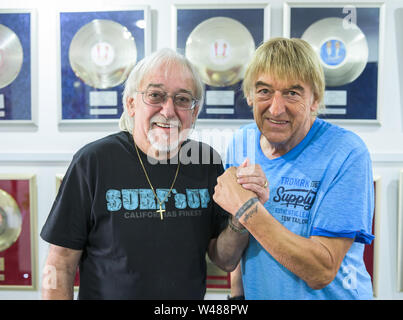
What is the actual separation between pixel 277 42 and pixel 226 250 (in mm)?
533

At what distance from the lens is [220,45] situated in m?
0.95

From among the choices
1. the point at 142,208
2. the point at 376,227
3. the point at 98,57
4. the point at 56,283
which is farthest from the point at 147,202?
the point at 376,227

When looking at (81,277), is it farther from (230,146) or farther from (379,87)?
(379,87)

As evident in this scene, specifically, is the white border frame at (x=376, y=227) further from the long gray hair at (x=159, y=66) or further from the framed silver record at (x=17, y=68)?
the framed silver record at (x=17, y=68)

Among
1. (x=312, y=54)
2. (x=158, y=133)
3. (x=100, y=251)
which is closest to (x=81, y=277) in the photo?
(x=100, y=251)

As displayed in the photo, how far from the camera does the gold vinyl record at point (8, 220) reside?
0.99 m

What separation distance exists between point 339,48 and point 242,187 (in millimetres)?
632

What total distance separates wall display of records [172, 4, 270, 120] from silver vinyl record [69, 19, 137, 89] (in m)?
0.17

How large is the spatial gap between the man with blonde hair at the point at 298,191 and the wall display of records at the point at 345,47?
0.29m

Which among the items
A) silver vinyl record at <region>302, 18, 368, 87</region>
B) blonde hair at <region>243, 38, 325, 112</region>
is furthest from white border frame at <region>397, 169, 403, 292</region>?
blonde hair at <region>243, 38, 325, 112</region>

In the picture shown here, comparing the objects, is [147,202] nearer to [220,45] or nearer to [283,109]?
[283,109]

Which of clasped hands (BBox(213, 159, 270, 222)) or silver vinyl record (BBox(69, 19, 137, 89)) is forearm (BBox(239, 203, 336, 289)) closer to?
clasped hands (BBox(213, 159, 270, 222))

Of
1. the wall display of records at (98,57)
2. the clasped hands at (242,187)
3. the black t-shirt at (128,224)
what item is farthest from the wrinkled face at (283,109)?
the wall display of records at (98,57)

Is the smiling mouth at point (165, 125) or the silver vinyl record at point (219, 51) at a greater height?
the silver vinyl record at point (219, 51)
